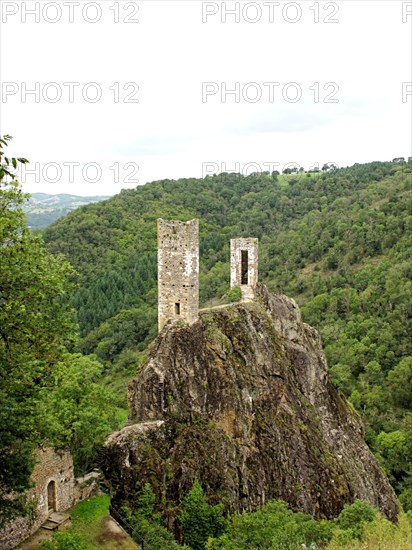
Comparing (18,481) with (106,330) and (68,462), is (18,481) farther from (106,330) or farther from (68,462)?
(106,330)

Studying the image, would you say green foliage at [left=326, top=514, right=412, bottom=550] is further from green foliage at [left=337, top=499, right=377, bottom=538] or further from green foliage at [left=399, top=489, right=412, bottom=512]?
green foliage at [left=399, top=489, right=412, bottom=512]

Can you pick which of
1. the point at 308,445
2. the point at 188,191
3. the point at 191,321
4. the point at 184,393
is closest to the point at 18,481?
the point at 184,393

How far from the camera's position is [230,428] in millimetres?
23125

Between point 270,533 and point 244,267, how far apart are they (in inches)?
619

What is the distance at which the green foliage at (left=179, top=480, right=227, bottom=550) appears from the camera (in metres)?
19.8

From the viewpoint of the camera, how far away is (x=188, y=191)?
121562 mm

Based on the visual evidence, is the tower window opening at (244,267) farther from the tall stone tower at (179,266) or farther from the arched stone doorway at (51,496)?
the arched stone doorway at (51,496)

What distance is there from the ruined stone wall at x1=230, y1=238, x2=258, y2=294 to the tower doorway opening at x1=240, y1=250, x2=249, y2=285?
0.53 ft

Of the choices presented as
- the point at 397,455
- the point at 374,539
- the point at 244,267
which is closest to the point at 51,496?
the point at 374,539

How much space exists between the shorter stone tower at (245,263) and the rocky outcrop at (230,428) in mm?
1584

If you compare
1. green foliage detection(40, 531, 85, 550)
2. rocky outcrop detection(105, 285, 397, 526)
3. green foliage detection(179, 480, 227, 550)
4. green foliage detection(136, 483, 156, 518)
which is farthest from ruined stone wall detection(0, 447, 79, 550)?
green foliage detection(179, 480, 227, 550)

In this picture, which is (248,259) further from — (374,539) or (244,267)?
(374,539)

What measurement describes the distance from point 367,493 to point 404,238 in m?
51.8

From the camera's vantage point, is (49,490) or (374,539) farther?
(49,490)
